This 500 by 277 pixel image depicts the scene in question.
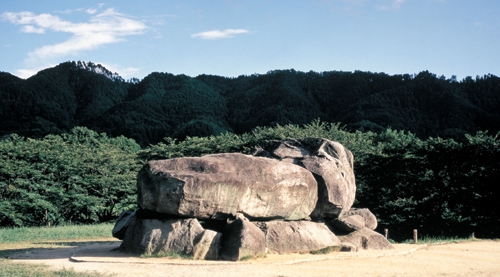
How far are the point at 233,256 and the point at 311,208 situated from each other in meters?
4.12

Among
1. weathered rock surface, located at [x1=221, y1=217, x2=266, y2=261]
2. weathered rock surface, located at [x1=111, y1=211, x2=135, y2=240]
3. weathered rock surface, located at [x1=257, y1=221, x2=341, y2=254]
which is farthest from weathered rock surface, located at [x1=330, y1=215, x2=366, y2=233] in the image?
weathered rock surface, located at [x1=111, y1=211, x2=135, y2=240]

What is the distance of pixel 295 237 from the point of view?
17.3 metres

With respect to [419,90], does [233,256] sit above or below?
below

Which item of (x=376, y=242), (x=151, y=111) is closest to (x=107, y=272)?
(x=376, y=242)

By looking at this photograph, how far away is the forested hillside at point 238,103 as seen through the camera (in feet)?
202

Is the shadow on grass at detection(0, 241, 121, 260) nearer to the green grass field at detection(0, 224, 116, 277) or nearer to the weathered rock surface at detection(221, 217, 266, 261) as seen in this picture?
the green grass field at detection(0, 224, 116, 277)

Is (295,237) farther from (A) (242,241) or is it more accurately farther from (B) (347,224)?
(B) (347,224)

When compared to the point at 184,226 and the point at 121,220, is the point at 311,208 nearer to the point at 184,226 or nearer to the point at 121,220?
the point at 184,226

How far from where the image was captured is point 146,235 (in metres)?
16.5

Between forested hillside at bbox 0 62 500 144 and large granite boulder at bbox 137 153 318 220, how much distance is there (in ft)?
135

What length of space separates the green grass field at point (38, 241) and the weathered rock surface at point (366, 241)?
9.82 metres

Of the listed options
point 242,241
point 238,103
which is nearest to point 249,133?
point 238,103

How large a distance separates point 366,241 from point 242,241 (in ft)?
19.2

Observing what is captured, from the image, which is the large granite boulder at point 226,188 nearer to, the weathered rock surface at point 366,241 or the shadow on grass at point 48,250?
the weathered rock surface at point 366,241
